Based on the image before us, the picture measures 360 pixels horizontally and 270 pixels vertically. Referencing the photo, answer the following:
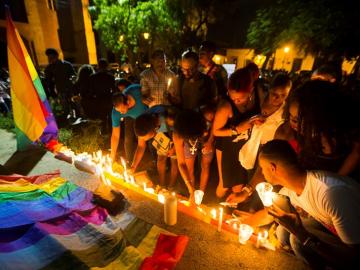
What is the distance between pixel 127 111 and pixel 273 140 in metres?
2.60

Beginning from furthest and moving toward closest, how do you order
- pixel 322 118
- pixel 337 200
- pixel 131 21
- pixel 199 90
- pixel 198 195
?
pixel 131 21, pixel 199 90, pixel 198 195, pixel 322 118, pixel 337 200

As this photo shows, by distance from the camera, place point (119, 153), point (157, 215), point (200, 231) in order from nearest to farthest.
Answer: point (200, 231)
point (157, 215)
point (119, 153)

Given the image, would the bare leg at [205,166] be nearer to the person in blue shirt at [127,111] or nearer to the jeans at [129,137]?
the person in blue shirt at [127,111]

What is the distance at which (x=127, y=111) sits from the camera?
390cm

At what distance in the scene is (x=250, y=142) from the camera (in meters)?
3.01

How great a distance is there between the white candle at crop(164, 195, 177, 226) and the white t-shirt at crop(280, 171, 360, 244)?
4.05 ft

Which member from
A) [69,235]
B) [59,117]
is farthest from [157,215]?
[59,117]

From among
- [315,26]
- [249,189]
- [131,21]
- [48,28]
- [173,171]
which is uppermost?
[131,21]

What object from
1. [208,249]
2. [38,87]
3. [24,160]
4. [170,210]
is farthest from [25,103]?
[208,249]

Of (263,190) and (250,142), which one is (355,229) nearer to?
(263,190)

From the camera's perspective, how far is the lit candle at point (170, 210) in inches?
94.8

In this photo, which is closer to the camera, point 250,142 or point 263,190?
point 263,190

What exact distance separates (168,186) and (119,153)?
182cm

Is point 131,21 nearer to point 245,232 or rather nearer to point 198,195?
point 198,195
